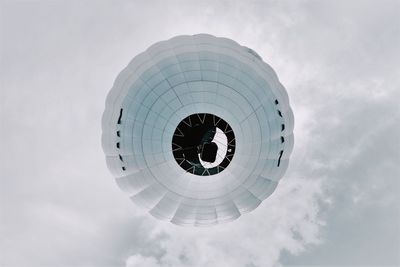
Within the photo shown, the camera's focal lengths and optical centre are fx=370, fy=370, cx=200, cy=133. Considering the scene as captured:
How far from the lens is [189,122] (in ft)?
69.8

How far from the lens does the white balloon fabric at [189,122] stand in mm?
20562

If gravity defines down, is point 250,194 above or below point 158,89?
below

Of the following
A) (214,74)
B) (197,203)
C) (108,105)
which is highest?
(214,74)

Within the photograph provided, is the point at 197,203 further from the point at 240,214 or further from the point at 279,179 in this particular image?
the point at 279,179

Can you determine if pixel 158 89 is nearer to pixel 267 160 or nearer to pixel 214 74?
pixel 214 74

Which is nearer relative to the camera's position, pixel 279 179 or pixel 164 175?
pixel 164 175

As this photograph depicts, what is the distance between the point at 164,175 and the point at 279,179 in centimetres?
703

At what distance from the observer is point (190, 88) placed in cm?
2038

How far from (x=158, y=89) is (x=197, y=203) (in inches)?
273

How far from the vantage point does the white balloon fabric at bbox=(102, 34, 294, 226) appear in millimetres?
20562

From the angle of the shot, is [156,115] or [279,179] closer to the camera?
[156,115]

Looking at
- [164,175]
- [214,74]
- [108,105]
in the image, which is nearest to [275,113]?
[214,74]

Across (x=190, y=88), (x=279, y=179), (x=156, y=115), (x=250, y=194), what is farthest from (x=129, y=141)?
(x=279, y=179)

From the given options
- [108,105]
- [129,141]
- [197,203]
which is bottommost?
[197,203]
